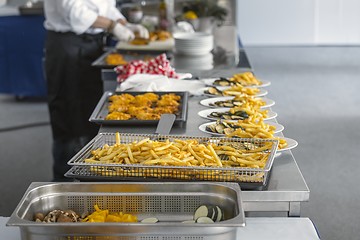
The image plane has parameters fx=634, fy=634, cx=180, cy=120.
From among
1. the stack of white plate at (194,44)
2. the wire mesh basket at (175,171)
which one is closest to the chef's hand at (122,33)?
the stack of white plate at (194,44)

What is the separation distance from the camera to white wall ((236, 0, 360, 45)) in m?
7.19

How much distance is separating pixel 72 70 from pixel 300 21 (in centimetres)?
453

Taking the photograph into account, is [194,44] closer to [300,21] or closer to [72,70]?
[72,70]

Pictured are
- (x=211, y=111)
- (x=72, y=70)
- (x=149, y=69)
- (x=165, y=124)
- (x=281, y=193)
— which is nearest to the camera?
(x=281, y=193)

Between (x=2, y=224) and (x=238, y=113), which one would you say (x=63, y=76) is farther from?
(x=2, y=224)

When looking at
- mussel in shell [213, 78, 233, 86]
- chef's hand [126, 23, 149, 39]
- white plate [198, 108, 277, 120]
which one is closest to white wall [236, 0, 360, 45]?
chef's hand [126, 23, 149, 39]

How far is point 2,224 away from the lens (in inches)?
54.4

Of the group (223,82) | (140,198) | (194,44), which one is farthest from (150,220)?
(194,44)

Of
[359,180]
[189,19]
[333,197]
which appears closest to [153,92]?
[333,197]

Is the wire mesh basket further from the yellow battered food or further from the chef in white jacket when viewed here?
the chef in white jacket

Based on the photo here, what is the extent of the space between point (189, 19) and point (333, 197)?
1.54 metres

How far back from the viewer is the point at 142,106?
80.9 inches

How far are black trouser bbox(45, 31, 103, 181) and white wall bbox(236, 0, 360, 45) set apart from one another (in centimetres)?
422

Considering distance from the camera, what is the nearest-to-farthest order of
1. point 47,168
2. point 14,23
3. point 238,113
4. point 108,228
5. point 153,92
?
point 108,228 < point 238,113 < point 153,92 < point 47,168 < point 14,23
